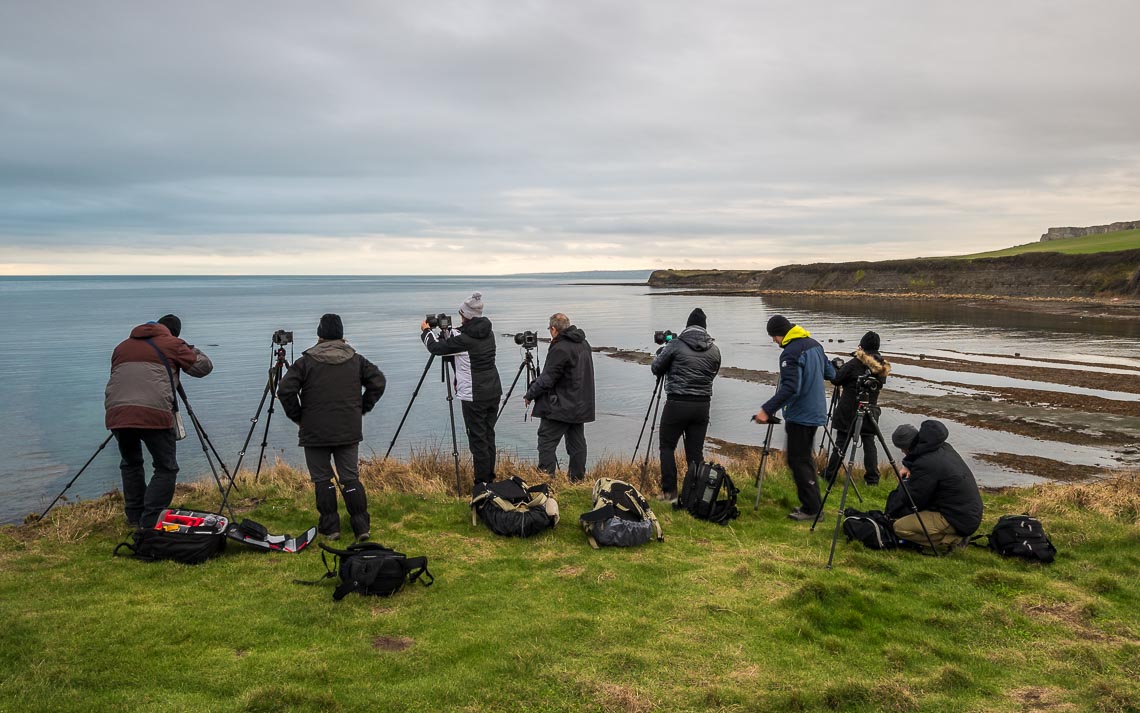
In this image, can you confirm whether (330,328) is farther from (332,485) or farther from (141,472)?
(141,472)

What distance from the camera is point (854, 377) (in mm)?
9953

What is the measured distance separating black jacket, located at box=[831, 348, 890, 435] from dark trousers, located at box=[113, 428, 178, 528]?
7.93 metres

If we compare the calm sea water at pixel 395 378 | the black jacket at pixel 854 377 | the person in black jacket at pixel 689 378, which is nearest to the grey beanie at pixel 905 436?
the person in black jacket at pixel 689 378

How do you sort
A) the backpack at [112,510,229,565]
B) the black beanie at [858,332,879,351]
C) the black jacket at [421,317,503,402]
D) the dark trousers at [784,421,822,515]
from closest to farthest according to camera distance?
the backpack at [112,510,229,565] < the dark trousers at [784,421,822,515] < the black jacket at [421,317,503,402] < the black beanie at [858,332,879,351]

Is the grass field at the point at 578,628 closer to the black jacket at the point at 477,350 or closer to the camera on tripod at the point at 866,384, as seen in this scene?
the camera on tripod at the point at 866,384

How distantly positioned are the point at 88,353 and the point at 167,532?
3232 centimetres

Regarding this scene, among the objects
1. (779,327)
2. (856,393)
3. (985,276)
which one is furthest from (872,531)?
(985,276)

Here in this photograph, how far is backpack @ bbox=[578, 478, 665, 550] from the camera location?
7.02 metres

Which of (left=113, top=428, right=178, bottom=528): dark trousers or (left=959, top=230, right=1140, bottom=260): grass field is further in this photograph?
(left=959, top=230, right=1140, bottom=260): grass field

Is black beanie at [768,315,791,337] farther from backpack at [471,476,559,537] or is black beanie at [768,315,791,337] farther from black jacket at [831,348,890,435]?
backpack at [471,476,559,537]

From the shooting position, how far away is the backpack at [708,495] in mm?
8117

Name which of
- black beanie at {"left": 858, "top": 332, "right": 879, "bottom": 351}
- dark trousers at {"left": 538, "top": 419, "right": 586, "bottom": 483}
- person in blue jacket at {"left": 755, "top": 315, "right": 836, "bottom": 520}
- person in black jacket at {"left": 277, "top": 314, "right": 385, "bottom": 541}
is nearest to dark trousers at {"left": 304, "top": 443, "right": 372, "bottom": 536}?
person in black jacket at {"left": 277, "top": 314, "right": 385, "bottom": 541}

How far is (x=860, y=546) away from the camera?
23.3ft

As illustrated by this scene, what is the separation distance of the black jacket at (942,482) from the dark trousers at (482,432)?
4.68m
